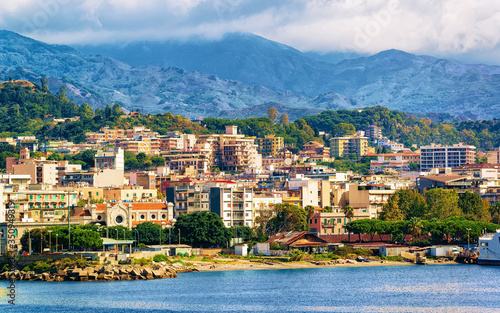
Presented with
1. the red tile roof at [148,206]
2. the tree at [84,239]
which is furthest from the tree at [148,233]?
the tree at [84,239]

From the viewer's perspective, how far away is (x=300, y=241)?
87.0m

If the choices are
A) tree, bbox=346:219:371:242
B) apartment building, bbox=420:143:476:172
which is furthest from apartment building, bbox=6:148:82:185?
apartment building, bbox=420:143:476:172

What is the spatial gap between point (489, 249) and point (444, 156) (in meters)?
106

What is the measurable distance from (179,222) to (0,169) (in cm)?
7647

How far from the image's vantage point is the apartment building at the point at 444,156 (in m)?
187

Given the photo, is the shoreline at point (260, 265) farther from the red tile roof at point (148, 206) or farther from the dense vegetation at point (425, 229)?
the red tile roof at point (148, 206)

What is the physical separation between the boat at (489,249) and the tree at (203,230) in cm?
2197

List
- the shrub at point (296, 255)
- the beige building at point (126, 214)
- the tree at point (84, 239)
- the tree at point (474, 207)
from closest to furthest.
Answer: the tree at point (84, 239), the shrub at point (296, 255), the beige building at point (126, 214), the tree at point (474, 207)

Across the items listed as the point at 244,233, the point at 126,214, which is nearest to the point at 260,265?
the point at 244,233

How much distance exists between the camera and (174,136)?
198125 mm

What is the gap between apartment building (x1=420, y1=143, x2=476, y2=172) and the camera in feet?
613

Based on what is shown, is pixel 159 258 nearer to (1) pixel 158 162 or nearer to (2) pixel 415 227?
(2) pixel 415 227

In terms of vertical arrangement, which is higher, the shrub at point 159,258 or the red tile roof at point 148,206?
the red tile roof at point 148,206

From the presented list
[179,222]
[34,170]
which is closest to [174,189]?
[179,222]
